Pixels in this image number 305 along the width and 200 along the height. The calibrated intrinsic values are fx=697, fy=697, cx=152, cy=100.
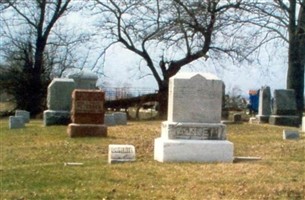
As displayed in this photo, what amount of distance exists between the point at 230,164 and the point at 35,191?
4.03 m

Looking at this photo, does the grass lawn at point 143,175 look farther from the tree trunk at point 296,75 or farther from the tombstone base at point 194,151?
the tree trunk at point 296,75

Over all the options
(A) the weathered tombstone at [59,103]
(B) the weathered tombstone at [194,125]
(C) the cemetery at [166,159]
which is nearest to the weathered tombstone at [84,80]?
(A) the weathered tombstone at [59,103]

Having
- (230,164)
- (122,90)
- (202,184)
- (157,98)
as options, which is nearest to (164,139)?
(230,164)

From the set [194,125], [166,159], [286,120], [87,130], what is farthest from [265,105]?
[166,159]

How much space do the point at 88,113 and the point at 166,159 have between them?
6770mm

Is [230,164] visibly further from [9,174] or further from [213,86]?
[9,174]

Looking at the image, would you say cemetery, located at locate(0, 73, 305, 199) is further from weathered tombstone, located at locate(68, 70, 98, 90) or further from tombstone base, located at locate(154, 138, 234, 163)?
weathered tombstone, located at locate(68, 70, 98, 90)

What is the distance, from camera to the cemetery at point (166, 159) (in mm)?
10109

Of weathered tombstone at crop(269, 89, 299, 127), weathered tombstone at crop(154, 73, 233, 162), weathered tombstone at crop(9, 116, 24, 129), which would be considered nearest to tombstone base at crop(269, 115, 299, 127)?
weathered tombstone at crop(269, 89, 299, 127)

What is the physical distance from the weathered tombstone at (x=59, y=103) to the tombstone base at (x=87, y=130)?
5313 mm

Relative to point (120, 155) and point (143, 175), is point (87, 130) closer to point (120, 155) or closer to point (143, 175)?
point (120, 155)

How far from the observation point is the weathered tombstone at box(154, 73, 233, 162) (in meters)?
13.2

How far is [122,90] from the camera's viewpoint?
44.3 m

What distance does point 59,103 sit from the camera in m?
24.7
